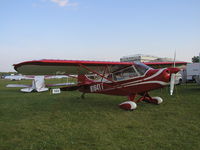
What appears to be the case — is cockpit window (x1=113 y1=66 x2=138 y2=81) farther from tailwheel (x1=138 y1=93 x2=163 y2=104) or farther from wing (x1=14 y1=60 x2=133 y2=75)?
tailwheel (x1=138 y1=93 x2=163 y2=104)

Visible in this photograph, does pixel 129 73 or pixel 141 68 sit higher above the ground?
pixel 141 68

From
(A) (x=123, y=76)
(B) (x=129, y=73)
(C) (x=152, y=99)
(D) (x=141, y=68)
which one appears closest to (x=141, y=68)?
(D) (x=141, y=68)

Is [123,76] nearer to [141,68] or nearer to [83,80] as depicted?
[141,68]

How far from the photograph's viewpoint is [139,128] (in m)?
4.48

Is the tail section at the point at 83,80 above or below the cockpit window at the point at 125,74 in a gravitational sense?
below

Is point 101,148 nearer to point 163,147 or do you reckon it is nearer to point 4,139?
point 163,147

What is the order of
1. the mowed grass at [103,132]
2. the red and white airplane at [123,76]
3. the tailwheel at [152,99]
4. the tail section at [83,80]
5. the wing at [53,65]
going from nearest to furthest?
the mowed grass at [103,132], the red and white airplane at [123,76], the wing at [53,65], the tailwheel at [152,99], the tail section at [83,80]

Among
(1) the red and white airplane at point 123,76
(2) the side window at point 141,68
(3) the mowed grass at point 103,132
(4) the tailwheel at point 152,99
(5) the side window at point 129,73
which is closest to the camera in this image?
(3) the mowed grass at point 103,132

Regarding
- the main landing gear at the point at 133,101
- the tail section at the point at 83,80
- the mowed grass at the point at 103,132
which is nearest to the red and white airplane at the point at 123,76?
the main landing gear at the point at 133,101

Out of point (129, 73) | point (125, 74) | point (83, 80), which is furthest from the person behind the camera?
point (83, 80)

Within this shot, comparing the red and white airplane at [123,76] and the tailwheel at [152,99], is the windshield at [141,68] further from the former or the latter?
the tailwheel at [152,99]

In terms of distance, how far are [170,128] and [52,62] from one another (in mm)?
4598

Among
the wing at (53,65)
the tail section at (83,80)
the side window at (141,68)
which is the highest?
the wing at (53,65)

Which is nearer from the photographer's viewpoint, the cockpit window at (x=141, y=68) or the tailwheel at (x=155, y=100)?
the cockpit window at (x=141, y=68)
